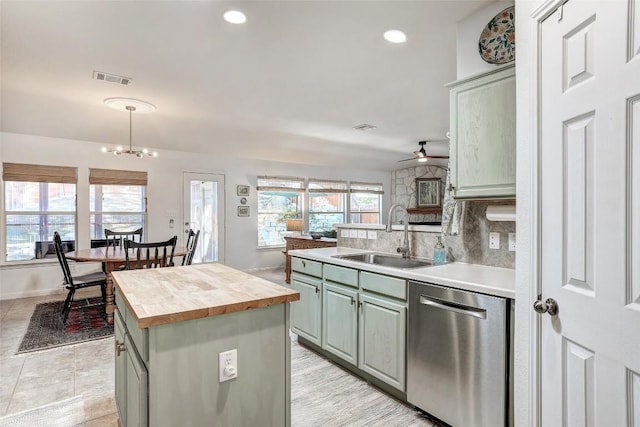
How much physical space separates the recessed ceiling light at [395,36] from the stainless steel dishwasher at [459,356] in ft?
6.06

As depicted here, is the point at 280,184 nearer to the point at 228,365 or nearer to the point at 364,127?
the point at 364,127

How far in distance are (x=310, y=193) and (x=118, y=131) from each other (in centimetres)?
396

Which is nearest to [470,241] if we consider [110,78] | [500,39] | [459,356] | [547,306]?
[459,356]

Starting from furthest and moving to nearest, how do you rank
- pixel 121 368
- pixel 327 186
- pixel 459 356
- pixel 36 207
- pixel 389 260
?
pixel 327 186 → pixel 36 207 → pixel 389 260 → pixel 459 356 → pixel 121 368

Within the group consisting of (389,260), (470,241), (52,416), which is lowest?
(52,416)

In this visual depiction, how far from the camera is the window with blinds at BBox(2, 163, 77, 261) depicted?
15.9 feet

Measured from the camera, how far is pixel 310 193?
307 inches

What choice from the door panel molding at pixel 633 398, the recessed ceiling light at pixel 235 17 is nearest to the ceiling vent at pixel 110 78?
the recessed ceiling light at pixel 235 17

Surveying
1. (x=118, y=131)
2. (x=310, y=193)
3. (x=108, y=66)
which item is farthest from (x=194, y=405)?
(x=310, y=193)

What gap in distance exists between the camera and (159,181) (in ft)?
19.2

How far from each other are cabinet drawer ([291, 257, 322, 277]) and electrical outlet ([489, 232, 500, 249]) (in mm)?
1312

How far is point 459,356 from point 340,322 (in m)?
1.01

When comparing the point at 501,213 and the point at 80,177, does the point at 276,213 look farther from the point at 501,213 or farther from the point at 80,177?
the point at 501,213

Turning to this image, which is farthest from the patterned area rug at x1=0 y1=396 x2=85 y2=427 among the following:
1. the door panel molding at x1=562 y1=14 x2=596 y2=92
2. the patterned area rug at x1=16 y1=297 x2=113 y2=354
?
the door panel molding at x1=562 y1=14 x2=596 y2=92
